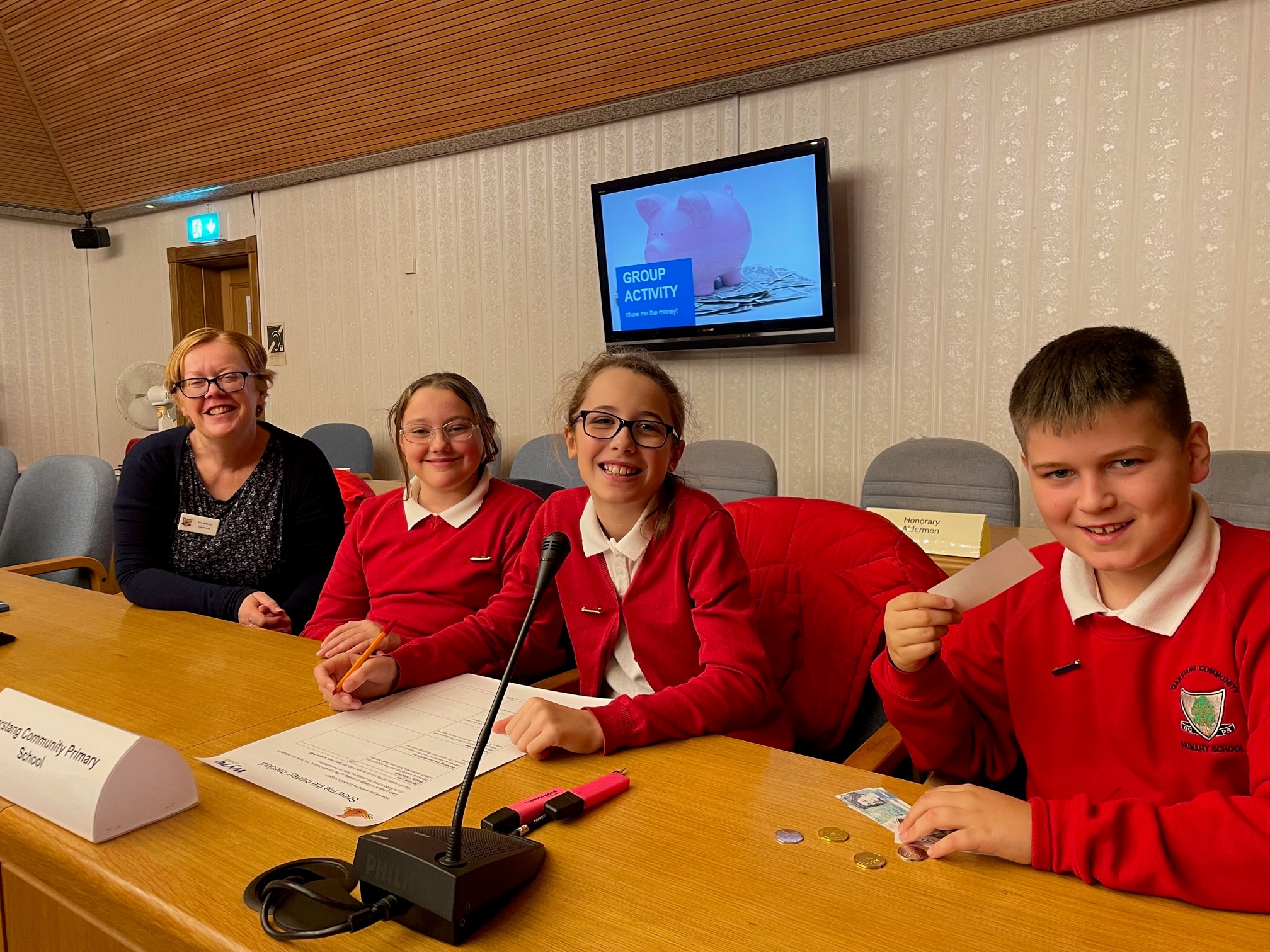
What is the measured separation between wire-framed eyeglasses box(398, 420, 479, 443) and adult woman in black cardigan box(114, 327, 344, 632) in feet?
1.57

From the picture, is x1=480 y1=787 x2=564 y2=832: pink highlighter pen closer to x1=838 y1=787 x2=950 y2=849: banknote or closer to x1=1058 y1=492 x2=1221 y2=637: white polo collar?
x1=838 y1=787 x2=950 y2=849: banknote

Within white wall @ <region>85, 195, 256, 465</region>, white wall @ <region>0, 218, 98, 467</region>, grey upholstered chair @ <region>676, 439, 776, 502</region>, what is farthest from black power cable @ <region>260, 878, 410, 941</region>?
white wall @ <region>0, 218, 98, 467</region>

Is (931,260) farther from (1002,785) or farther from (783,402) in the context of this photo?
(1002,785)

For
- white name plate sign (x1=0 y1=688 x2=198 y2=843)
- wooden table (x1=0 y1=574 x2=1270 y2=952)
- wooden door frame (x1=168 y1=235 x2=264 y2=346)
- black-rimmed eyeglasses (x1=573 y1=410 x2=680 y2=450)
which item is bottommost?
wooden table (x1=0 y1=574 x2=1270 y2=952)

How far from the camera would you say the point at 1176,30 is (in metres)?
3.45

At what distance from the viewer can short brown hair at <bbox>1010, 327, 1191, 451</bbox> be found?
107 cm

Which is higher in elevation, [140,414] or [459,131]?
[459,131]

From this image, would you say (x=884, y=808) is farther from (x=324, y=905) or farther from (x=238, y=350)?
(x=238, y=350)

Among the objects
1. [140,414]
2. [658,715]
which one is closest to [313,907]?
[658,715]

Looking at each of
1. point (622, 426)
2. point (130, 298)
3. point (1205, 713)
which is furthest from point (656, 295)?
point (130, 298)

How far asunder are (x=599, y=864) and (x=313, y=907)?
0.83 ft

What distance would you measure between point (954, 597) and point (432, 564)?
3.87 ft

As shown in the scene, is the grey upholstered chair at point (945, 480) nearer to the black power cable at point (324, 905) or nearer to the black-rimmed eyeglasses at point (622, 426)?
the black-rimmed eyeglasses at point (622, 426)

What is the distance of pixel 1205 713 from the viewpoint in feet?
3.38
